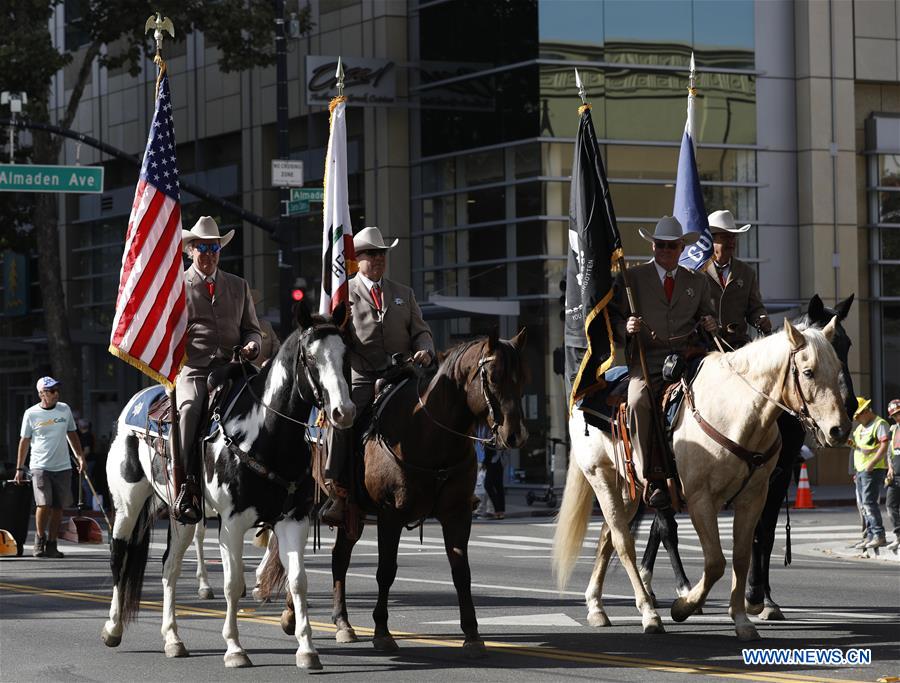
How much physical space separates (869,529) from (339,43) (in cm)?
2164

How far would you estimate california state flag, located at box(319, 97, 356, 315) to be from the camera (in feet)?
39.4

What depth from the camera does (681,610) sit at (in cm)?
1130

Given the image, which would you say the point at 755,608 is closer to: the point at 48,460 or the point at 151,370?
the point at 151,370

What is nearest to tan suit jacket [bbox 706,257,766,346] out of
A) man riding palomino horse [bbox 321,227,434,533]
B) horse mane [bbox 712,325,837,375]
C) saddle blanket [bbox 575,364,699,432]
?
saddle blanket [bbox 575,364,699,432]

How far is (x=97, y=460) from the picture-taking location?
2992 cm

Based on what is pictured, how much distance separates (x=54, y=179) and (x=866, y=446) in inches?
558

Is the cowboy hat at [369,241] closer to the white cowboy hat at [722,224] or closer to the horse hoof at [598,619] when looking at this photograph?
the white cowboy hat at [722,224]

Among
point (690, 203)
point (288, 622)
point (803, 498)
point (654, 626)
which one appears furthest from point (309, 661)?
→ point (803, 498)

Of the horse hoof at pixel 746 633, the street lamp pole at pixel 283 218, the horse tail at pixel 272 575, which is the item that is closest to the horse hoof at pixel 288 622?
the horse tail at pixel 272 575

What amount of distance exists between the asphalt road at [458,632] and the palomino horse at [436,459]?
0.67 meters

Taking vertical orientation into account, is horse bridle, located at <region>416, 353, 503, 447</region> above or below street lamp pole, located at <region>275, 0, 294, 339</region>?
below

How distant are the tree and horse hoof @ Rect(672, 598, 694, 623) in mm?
24593

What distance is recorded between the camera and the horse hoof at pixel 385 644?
10836 millimetres

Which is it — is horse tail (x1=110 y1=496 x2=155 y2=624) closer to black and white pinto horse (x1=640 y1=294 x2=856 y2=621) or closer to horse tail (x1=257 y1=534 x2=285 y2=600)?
horse tail (x1=257 y1=534 x2=285 y2=600)
